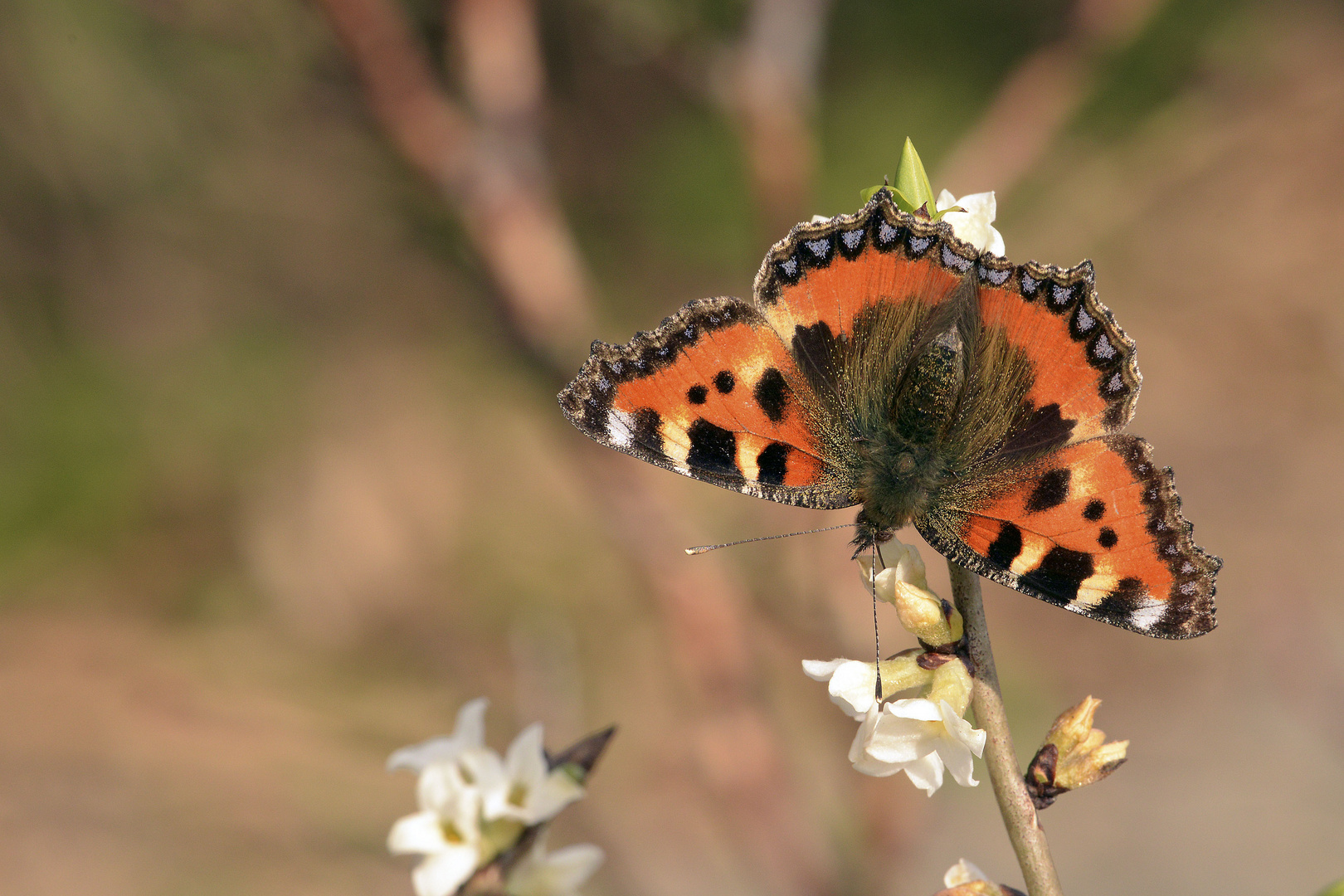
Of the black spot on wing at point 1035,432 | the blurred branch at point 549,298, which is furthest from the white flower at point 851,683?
the blurred branch at point 549,298

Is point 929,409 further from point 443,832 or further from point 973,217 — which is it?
point 443,832

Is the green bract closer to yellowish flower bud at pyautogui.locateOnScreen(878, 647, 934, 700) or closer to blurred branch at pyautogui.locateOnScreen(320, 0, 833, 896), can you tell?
yellowish flower bud at pyautogui.locateOnScreen(878, 647, 934, 700)

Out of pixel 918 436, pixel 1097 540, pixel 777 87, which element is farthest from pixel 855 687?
pixel 777 87

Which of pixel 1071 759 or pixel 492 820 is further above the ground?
pixel 492 820

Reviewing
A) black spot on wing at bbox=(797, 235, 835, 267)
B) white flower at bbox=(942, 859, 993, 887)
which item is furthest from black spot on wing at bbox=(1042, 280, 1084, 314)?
white flower at bbox=(942, 859, 993, 887)

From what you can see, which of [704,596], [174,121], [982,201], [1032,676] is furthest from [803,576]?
[174,121]

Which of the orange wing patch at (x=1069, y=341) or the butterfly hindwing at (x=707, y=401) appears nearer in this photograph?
the orange wing patch at (x=1069, y=341)

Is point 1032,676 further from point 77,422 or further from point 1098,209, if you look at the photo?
point 77,422

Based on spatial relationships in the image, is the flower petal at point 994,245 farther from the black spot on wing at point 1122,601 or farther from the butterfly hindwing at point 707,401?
the black spot on wing at point 1122,601
